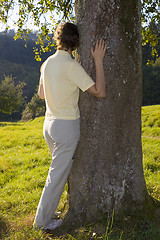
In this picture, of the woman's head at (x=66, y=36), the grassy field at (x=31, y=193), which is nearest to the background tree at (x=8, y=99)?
the grassy field at (x=31, y=193)

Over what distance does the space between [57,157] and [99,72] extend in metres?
1.27

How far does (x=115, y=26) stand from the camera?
11.2ft

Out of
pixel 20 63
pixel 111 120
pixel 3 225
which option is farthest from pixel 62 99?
pixel 20 63

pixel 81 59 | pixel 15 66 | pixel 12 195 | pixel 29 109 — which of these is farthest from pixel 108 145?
pixel 15 66

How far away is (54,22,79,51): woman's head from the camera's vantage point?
3.32 metres

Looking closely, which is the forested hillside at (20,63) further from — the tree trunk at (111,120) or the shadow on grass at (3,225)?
the tree trunk at (111,120)

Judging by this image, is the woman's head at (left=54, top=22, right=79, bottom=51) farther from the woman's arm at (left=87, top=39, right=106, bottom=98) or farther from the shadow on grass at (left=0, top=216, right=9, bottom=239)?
the shadow on grass at (left=0, top=216, right=9, bottom=239)

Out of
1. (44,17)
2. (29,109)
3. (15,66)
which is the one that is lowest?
(29,109)

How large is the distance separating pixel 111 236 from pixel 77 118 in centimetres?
158

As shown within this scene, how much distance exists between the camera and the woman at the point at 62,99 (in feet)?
10.6

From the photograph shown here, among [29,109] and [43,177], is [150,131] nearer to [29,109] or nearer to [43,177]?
[43,177]

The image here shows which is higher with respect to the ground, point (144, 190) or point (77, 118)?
point (77, 118)

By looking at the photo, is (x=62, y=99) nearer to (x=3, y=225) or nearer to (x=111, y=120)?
(x=111, y=120)

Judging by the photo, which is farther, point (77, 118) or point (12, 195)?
point (12, 195)
